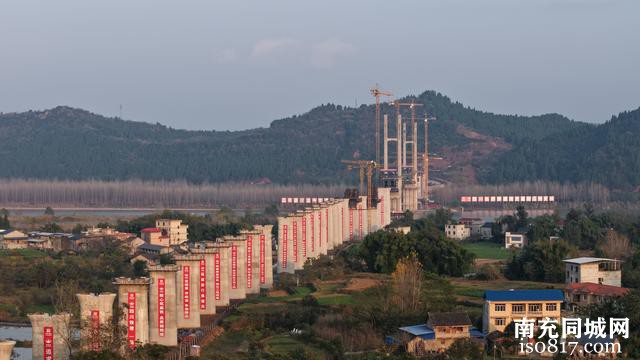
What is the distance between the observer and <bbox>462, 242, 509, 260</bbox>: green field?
5797cm

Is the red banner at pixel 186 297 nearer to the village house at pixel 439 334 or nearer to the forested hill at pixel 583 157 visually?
the village house at pixel 439 334

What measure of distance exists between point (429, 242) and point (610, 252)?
8268 millimetres

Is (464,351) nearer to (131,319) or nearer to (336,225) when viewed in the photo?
(131,319)

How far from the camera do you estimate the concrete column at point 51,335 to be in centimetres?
2725

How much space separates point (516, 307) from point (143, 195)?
307ft

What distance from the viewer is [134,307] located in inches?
1225

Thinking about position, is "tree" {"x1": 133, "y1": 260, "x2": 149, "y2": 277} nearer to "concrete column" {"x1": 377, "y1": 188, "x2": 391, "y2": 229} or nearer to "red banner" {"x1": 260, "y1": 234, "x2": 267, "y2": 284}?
"red banner" {"x1": 260, "y1": 234, "x2": 267, "y2": 284}

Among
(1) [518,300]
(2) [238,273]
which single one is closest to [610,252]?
(2) [238,273]

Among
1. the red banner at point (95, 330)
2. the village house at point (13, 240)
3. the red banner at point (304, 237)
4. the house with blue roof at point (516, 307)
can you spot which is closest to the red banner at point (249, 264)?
the red banner at point (304, 237)

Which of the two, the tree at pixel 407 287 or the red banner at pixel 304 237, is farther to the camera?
the red banner at pixel 304 237

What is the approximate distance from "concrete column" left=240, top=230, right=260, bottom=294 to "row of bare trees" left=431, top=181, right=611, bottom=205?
7137cm

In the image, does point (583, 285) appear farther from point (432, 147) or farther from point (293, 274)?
point (432, 147)

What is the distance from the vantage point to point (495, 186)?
128875 millimetres

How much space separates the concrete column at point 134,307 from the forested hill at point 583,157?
322 ft
